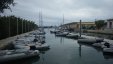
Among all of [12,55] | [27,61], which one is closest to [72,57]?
[27,61]

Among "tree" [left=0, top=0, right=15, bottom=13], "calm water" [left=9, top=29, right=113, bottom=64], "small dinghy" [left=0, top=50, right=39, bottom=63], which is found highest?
"tree" [left=0, top=0, right=15, bottom=13]

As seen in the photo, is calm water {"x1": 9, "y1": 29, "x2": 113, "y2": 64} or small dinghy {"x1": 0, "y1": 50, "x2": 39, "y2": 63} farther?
calm water {"x1": 9, "y1": 29, "x2": 113, "y2": 64}

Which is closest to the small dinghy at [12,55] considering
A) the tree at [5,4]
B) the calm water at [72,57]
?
the calm water at [72,57]

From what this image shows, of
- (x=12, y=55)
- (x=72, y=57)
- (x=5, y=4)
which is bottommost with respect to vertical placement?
(x=72, y=57)

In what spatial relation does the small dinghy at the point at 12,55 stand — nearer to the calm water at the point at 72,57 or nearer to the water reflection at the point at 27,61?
the water reflection at the point at 27,61

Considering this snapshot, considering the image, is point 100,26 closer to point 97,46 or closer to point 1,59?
point 97,46

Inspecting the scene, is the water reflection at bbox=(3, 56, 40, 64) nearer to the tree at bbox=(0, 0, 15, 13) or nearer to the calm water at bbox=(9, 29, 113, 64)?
the calm water at bbox=(9, 29, 113, 64)

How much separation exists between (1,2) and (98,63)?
1402 cm

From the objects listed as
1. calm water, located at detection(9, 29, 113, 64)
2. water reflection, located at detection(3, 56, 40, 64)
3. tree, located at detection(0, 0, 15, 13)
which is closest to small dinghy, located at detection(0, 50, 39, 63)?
water reflection, located at detection(3, 56, 40, 64)

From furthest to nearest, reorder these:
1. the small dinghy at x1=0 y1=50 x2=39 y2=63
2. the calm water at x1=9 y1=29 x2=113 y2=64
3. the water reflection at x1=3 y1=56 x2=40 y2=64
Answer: the calm water at x1=9 y1=29 x2=113 y2=64 → the water reflection at x1=3 y1=56 x2=40 y2=64 → the small dinghy at x1=0 y1=50 x2=39 y2=63

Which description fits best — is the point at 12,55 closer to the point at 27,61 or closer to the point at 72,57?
the point at 27,61

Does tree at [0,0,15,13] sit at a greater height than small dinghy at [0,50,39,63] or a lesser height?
greater

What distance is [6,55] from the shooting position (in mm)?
19109

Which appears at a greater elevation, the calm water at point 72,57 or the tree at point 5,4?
the tree at point 5,4
